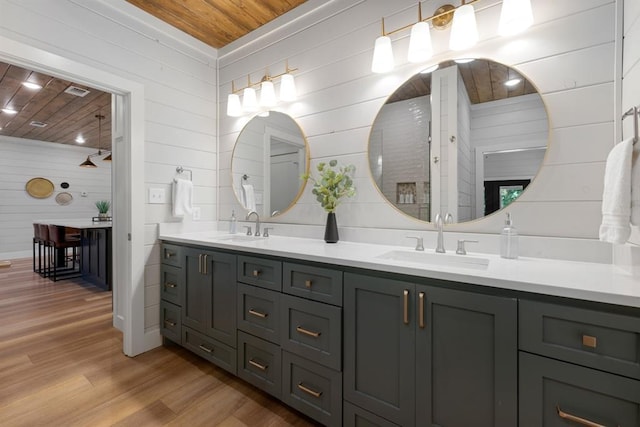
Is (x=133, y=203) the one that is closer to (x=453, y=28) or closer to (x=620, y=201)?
(x=453, y=28)

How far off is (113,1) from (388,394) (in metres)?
3.02

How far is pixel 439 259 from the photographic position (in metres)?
1.49

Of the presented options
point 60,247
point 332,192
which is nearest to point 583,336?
point 332,192

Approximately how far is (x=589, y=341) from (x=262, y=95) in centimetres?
239

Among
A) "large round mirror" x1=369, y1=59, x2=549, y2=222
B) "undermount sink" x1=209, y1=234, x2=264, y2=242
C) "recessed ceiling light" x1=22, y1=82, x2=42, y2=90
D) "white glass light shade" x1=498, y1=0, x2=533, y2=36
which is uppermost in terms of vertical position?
"recessed ceiling light" x1=22, y1=82, x2=42, y2=90

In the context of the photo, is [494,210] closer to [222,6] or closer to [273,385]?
[273,385]

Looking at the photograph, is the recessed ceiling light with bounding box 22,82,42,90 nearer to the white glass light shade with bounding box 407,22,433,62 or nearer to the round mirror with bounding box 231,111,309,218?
the round mirror with bounding box 231,111,309,218

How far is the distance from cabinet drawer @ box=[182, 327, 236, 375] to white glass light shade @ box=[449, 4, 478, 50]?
2.20 metres

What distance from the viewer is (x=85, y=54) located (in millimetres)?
1972

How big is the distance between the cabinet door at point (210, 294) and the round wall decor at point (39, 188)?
7022mm

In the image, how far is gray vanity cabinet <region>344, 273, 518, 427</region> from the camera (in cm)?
97

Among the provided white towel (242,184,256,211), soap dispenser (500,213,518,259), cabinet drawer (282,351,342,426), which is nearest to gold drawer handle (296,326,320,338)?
cabinet drawer (282,351,342,426)

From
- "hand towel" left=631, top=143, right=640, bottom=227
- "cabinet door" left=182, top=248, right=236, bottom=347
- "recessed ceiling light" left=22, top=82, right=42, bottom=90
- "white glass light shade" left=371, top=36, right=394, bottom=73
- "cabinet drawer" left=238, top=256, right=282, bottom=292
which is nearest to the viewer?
"hand towel" left=631, top=143, right=640, bottom=227

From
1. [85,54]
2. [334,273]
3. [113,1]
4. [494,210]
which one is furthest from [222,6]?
[494,210]
